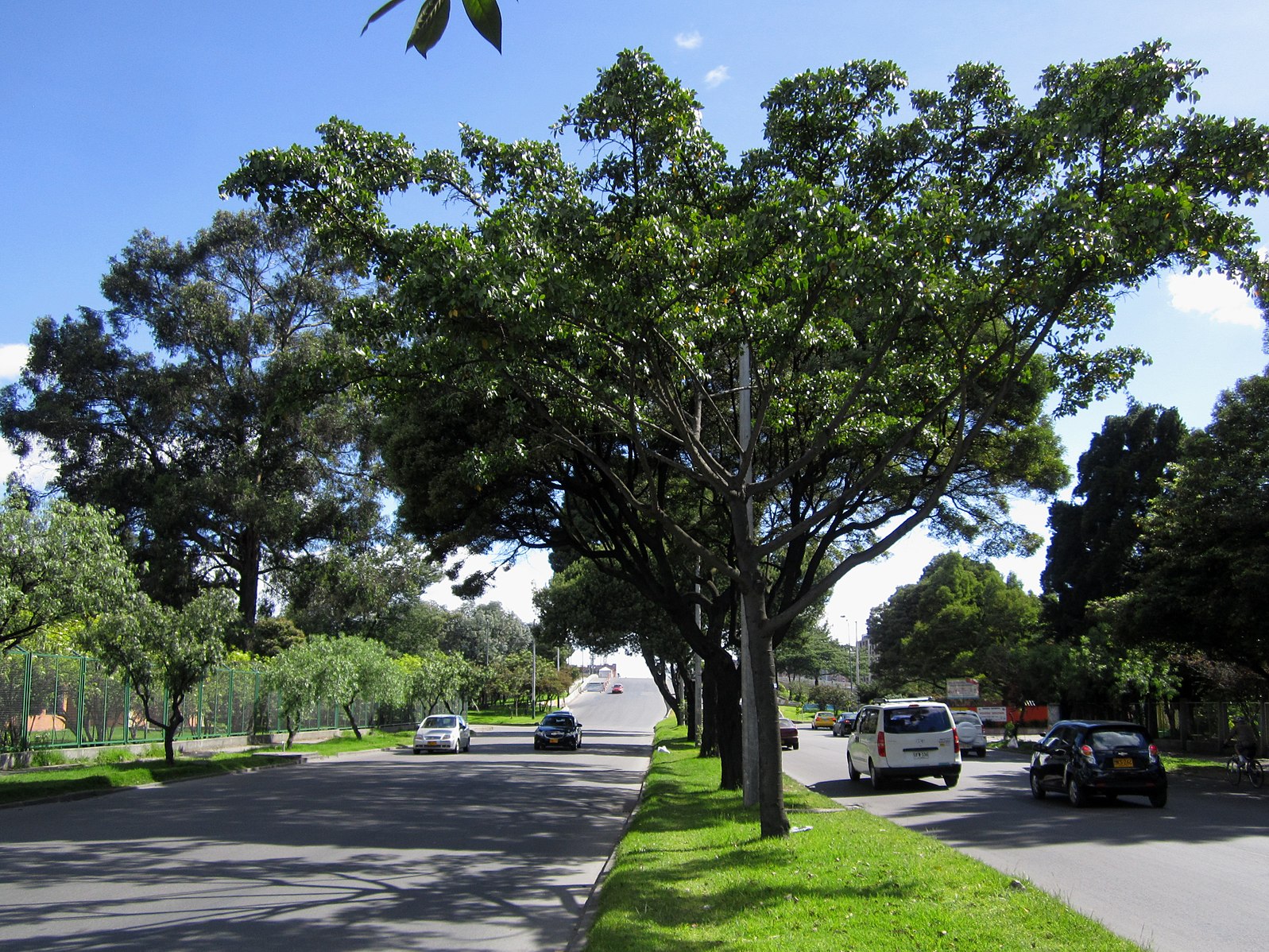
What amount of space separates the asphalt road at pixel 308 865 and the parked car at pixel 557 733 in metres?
17.5

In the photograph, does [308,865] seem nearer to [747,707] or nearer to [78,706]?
[747,707]

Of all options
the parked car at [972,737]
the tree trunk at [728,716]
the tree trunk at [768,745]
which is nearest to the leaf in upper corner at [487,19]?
the tree trunk at [768,745]

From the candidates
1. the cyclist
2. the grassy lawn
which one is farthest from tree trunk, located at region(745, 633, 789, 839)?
the cyclist

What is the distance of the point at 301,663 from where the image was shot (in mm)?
35781

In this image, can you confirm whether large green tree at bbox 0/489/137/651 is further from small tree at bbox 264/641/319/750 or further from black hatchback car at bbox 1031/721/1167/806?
black hatchback car at bbox 1031/721/1167/806

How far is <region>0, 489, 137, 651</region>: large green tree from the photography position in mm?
20672

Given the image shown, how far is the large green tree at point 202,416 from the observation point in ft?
123

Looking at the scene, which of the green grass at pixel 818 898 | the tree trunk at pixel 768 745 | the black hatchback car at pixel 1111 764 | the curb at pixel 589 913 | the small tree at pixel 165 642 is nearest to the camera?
the green grass at pixel 818 898

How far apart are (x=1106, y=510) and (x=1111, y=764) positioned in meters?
31.2

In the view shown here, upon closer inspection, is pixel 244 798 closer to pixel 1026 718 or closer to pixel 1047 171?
pixel 1047 171

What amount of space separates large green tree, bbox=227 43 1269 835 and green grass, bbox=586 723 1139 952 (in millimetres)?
1132

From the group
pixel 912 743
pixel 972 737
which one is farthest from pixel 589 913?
pixel 972 737

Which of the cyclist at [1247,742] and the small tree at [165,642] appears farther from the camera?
the small tree at [165,642]

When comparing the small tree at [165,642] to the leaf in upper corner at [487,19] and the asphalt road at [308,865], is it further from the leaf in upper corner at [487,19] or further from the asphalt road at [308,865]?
the leaf in upper corner at [487,19]
